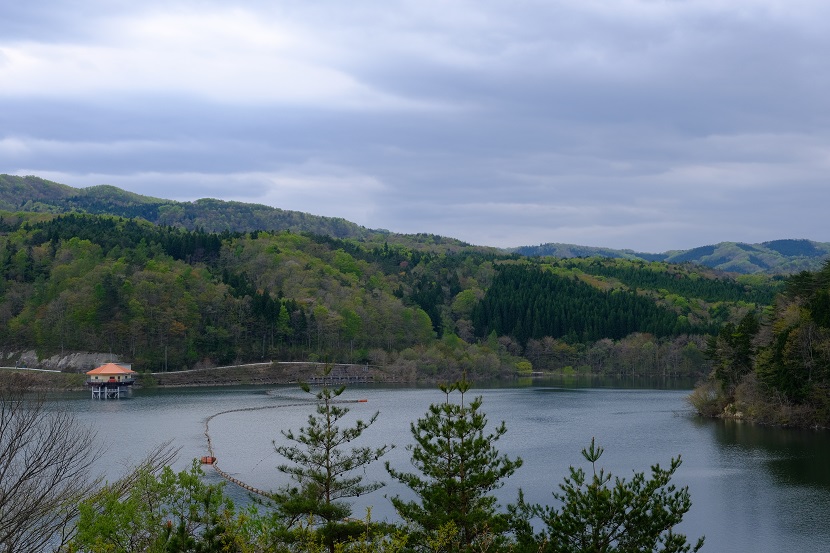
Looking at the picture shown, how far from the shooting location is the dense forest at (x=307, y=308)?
369ft

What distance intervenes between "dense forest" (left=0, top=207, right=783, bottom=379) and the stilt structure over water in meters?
14.7

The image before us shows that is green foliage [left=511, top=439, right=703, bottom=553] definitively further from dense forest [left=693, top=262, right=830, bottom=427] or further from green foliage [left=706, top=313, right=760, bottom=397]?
green foliage [left=706, top=313, right=760, bottom=397]

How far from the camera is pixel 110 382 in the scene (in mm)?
91438

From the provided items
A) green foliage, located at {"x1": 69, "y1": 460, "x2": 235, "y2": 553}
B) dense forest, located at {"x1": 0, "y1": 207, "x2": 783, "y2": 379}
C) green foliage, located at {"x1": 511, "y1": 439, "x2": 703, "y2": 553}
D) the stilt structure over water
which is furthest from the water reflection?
dense forest, located at {"x1": 0, "y1": 207, "x2": 783, "y2": 379}

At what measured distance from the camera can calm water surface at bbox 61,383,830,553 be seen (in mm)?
35406

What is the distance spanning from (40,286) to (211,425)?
64368mm

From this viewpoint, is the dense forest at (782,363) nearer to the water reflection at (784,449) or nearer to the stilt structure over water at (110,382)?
the water reflection at (784,449)

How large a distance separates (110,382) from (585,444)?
58.4m

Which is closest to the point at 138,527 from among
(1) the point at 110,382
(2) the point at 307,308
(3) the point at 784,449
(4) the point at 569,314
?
(3) the point at 784,449

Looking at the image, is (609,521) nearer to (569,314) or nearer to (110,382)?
(110,382)

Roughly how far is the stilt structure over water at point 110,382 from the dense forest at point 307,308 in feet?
48.2

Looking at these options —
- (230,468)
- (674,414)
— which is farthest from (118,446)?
(674,414)

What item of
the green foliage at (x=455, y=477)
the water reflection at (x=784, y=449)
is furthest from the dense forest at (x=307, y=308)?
the green foliage at (x=455, y=477)

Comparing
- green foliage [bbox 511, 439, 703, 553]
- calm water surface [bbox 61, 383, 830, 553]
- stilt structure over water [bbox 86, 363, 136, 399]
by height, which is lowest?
calm water surface [bbox 61, 383, 830, 553]
